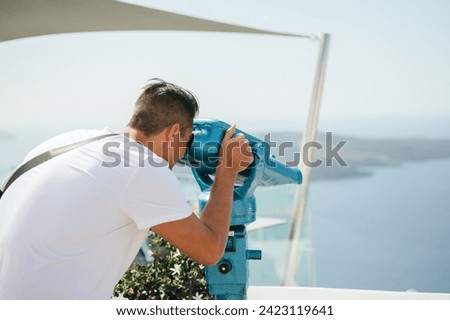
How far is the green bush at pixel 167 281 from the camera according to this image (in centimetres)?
182

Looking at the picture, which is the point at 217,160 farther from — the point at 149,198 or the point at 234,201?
the point at 149,198

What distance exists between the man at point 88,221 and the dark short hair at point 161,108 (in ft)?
0.35

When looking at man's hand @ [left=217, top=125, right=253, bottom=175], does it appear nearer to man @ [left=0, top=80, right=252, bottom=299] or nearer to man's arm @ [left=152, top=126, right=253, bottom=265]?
man's arm @ [left=152, top=126, right=253, bottom=265]

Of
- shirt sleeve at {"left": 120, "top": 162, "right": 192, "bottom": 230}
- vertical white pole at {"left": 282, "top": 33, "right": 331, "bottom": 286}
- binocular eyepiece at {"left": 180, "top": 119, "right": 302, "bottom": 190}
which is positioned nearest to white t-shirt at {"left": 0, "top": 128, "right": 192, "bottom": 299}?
shirt sleeve at {"left": 120, "top": 162, "right": 192, "bottom": 230}

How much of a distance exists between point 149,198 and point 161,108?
245mm

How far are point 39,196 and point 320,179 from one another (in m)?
2.22

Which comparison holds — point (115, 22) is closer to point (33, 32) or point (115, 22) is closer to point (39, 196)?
point (33, 32)

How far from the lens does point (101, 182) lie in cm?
106

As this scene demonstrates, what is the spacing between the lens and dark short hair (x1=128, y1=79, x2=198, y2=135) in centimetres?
121

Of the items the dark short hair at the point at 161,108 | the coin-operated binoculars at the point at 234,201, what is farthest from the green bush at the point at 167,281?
the dark short hair at the point at 161,108

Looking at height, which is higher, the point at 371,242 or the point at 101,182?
the point at 101,182

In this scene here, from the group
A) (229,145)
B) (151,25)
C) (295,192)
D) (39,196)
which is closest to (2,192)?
(39,196)

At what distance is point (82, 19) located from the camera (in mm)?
2289

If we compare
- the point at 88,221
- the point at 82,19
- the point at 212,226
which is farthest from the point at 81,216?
the point at 82,19
